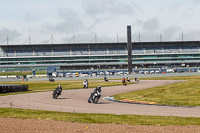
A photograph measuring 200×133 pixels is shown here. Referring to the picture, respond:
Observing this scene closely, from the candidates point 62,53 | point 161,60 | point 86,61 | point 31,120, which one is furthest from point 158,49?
point 31,120

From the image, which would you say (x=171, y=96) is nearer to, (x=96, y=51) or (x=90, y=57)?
(x=90, y=57)

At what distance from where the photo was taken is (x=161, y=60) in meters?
163

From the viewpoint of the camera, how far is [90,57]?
16375 centimetres

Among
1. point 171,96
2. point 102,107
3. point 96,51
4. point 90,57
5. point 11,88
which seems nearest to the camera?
point 102,107

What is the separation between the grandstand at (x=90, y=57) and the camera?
162 metres

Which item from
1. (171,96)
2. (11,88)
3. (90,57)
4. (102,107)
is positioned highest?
(90,57)

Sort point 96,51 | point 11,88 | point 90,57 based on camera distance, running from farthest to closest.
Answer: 1. point 96,51
2. point 90,57
3. point 11,88

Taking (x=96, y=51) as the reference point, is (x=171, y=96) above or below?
below

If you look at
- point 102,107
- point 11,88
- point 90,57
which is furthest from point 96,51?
point 102,107

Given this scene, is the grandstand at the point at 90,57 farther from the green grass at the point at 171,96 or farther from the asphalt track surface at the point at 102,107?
the asphalt track surface at the point at 102,107

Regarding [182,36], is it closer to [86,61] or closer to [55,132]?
[86,61]

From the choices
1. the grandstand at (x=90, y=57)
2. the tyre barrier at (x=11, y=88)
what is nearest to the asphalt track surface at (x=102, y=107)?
the tyre barrier at (x=11, y=88)

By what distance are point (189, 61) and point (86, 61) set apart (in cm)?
5326

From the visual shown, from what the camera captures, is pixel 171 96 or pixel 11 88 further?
pixel 11 88
